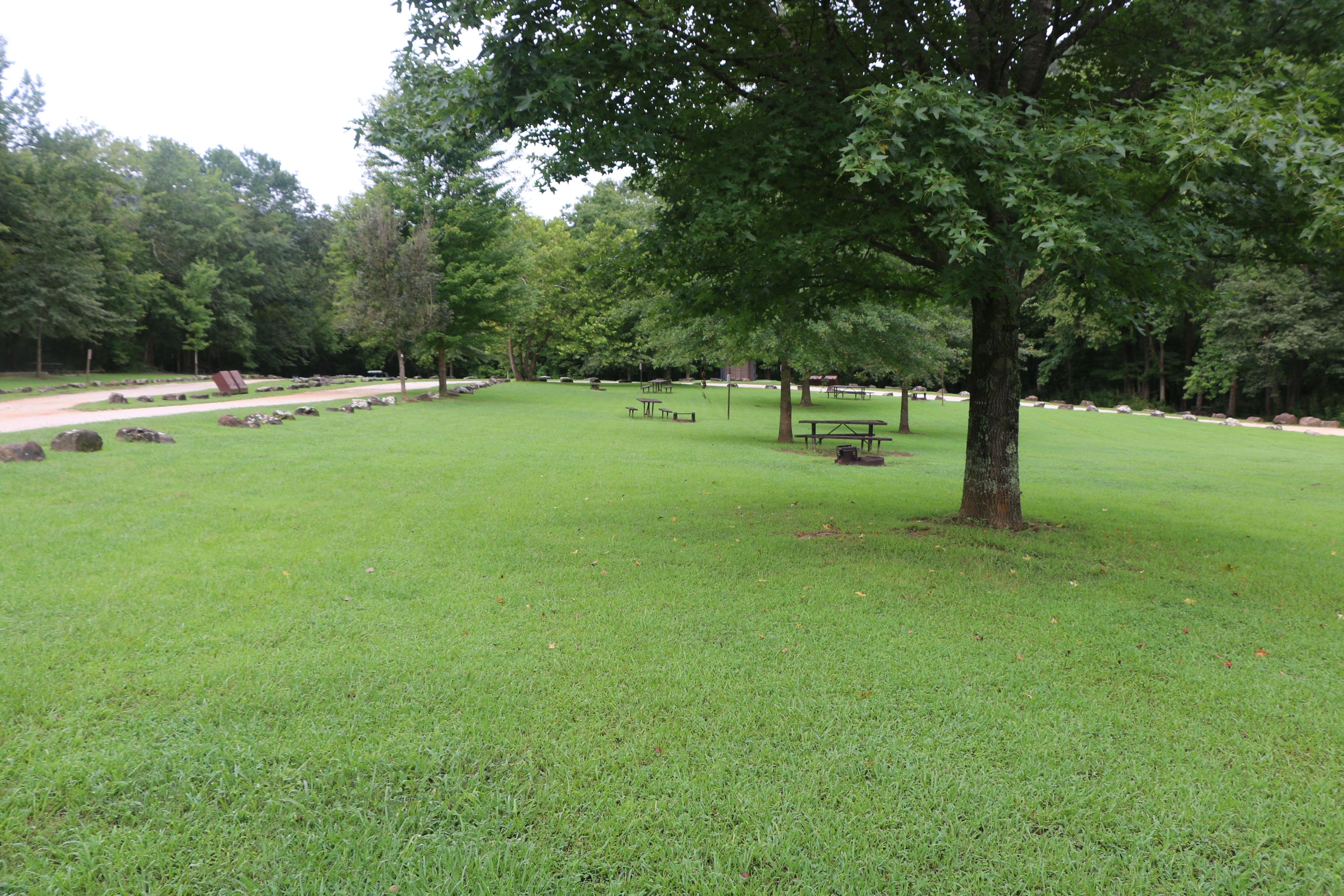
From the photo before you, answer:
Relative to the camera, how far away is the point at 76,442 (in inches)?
435

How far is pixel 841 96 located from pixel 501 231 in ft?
90.0

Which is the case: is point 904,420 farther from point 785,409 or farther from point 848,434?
point 785,409

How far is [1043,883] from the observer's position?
2.69 meters

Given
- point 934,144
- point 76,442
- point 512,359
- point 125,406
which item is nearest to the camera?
point 934,144

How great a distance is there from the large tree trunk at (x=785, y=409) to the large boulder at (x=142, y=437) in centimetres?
1341

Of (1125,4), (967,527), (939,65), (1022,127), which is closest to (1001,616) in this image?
(967,527)

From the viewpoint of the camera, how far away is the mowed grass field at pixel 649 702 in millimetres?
2777

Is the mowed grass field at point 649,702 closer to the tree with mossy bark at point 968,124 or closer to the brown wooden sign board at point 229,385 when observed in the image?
the tree with mossy bark at point 968,124

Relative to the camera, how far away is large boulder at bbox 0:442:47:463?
9.94 m

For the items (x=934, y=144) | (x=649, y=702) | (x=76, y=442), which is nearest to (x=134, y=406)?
(x=76, y=442)

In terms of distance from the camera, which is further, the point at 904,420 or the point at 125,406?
the point at 904,420

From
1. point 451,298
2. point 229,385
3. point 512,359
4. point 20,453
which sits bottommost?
point 20,453

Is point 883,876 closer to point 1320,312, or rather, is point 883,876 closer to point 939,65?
point 939,65

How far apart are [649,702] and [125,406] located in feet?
72.3
